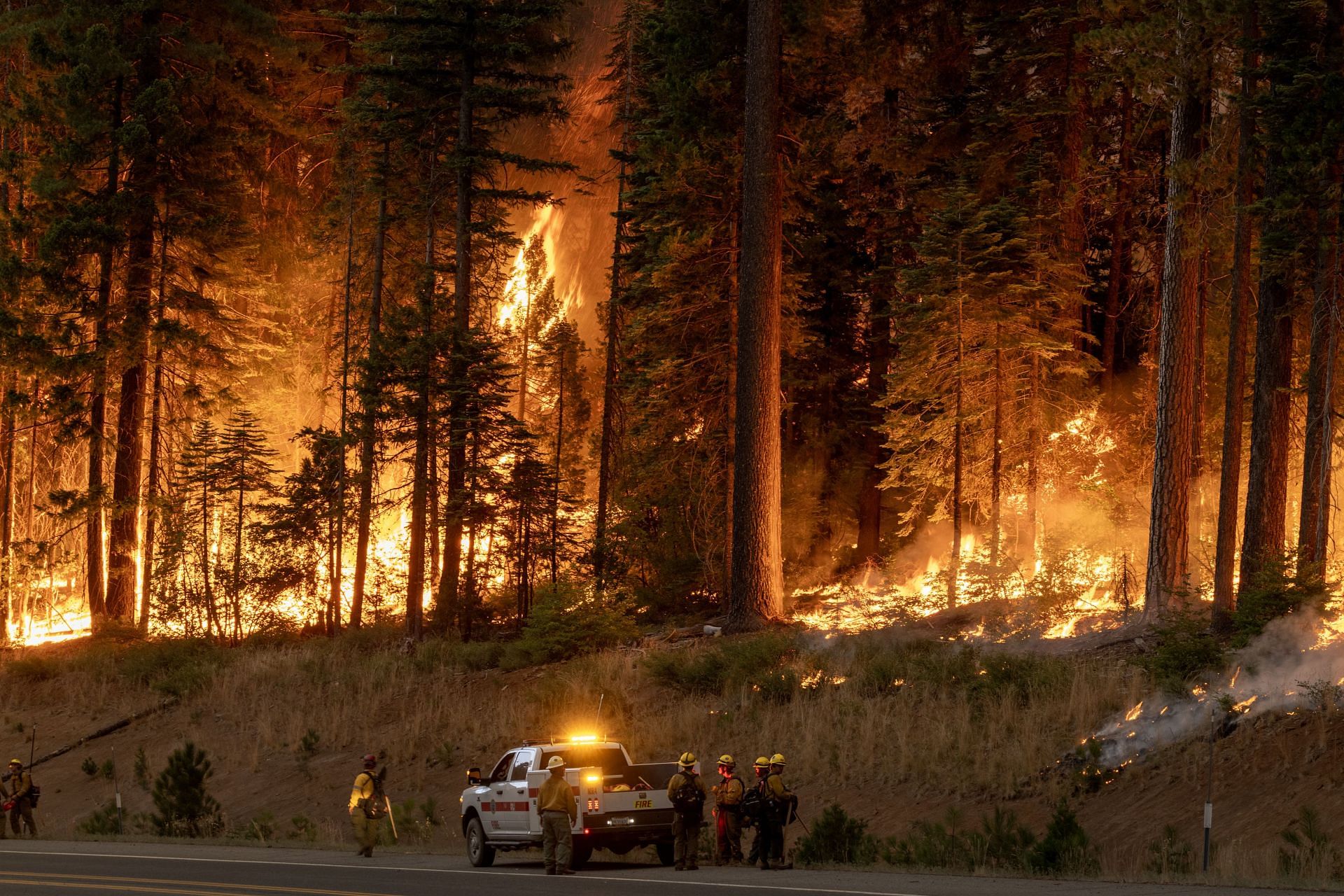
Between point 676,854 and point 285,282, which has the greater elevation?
point 285,282

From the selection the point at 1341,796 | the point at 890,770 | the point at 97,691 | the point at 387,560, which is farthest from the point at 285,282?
the point at 1341,796

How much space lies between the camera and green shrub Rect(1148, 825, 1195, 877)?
14.0 meters

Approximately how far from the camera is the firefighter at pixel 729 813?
16.6 meters

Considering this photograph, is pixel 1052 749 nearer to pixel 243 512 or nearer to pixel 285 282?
pixel 243 512

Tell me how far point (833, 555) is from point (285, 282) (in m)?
24.6

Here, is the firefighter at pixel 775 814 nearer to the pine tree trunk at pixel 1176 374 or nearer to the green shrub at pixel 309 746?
the pine tree trunk at pixel 1176 374

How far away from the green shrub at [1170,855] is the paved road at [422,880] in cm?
123

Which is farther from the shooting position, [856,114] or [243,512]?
[243,512]

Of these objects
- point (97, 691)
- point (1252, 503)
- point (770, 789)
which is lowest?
point (97, 691)

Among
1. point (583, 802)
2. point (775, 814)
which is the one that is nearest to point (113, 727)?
point (583, 802)

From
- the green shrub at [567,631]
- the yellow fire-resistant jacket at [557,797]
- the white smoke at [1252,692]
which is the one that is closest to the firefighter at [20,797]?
the green shrub at [567,631]

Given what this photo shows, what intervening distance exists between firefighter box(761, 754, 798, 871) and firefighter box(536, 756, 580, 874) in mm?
2279

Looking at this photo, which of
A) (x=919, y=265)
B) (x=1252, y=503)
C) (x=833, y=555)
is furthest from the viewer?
(x=833, y=555)

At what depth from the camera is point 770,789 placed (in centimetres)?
1603
